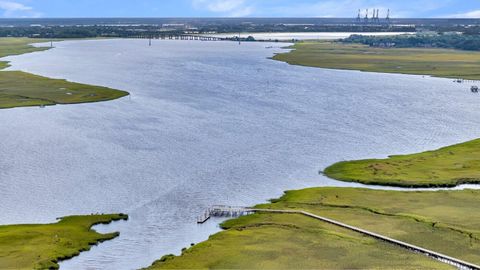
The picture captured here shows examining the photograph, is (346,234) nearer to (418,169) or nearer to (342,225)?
(342,225)

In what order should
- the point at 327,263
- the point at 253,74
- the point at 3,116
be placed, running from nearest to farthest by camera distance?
the point at 327,263, the point at 3,116, the point at 253,74

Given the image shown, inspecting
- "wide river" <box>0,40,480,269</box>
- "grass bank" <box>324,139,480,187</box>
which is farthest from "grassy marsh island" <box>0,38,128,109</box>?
"grass bank" <box>324,139,480,187</box>

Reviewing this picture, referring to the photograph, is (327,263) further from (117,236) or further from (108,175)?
(108,175)

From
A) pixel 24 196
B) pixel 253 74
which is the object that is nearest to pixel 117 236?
pixel 24 196

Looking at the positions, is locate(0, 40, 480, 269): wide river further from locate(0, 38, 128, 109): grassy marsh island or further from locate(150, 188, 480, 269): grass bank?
locate(0, 38, 128, 109): grassy marsh island

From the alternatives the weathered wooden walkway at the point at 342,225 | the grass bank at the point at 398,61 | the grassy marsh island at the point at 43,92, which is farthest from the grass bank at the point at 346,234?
the grass bank at the point at 398,61

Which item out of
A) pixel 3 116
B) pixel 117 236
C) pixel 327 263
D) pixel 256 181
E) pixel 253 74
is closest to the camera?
pixel 327 263

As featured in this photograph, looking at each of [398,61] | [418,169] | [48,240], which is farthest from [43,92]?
[398,61]
